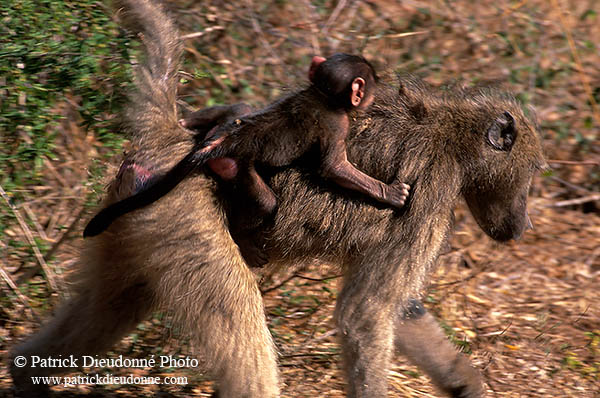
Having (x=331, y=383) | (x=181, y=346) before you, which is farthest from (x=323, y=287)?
(x=181, y=346)

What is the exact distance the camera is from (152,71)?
407 cm

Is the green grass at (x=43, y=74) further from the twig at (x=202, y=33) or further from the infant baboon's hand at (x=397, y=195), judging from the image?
the infant baboon's hand at (x=397, y=195)

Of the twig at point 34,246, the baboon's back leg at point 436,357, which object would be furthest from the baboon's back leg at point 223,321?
the twig at point 34,246

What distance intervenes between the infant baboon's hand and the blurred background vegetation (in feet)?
4.21

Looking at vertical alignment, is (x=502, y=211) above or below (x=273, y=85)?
above

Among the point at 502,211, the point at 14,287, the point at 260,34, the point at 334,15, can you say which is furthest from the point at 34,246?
the point at 334,15

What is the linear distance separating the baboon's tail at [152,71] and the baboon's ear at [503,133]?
162cm

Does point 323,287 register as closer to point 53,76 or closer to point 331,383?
point 331,383

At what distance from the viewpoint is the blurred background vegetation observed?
4.84 meters

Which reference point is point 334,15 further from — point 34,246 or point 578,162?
point 34,246

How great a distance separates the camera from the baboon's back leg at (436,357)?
15.0 feet

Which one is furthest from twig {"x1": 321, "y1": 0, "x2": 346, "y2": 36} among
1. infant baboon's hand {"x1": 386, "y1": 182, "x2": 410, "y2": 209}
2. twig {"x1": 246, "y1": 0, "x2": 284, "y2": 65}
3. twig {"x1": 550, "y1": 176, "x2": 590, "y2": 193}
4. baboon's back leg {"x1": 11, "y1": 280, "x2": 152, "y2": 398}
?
baboon's back leg {"x1": 11, "y1": 280, "x2": 152, "y2": 398}

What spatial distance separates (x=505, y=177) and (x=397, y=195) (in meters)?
0.70

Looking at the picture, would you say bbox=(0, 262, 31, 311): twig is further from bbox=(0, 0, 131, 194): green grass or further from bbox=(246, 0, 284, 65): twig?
bbox=(246, 0, 284, 65): twig
